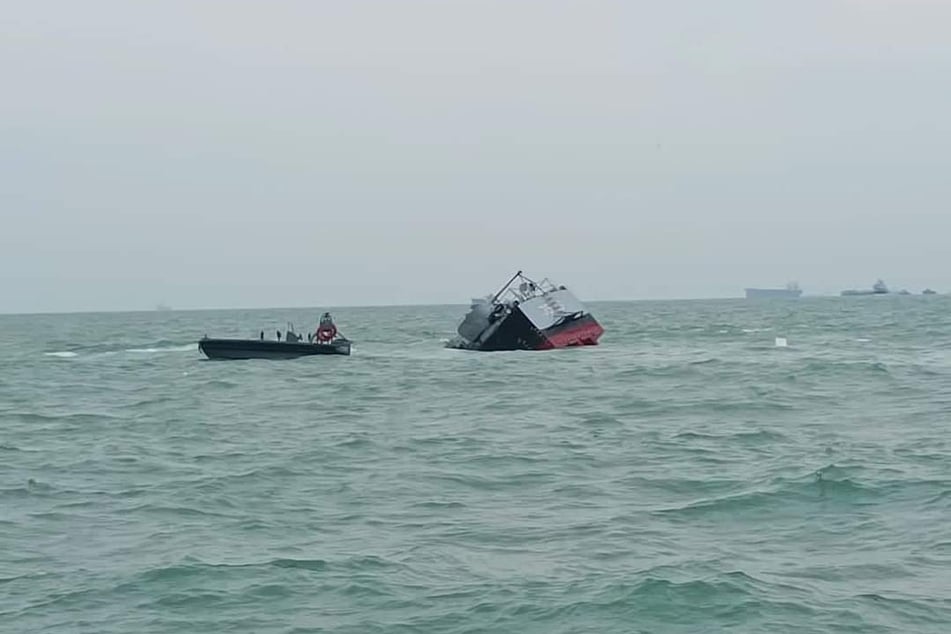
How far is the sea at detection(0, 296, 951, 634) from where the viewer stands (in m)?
11.8

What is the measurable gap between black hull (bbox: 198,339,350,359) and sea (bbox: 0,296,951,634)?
45.3ft

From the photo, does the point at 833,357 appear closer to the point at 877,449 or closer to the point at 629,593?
the point at 877,449

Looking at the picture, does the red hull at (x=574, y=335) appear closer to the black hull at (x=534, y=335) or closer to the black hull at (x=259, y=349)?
the black hull at (x=534, y=335)

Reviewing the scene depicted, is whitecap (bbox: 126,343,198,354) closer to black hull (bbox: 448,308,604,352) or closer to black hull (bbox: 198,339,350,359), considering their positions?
black hull (bbox: 198,339,350,359)

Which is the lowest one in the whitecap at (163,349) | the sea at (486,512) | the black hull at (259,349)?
the sea at (486,512)

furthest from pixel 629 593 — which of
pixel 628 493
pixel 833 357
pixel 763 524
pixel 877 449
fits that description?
pixel 833 357

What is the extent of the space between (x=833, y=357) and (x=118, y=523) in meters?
38.2

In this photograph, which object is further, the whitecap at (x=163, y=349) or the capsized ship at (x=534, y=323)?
the whitecap at (x=163, y=349)

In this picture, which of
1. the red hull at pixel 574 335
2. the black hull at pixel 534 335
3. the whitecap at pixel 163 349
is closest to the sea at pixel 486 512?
the black hull at pixel 534 335

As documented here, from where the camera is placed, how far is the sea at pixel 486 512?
11766mm

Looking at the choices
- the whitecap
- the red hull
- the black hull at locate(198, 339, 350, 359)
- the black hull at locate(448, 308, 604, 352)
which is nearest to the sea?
the black hull at locate(198, 339, 350, 359)

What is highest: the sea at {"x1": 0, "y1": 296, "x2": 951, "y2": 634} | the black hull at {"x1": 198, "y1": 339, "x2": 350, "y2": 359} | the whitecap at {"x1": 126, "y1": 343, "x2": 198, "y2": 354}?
the black hull at {"x1": 198, "y1": 339, "x2": 350, "y2": 359}

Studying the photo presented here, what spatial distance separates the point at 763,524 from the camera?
50.1ft

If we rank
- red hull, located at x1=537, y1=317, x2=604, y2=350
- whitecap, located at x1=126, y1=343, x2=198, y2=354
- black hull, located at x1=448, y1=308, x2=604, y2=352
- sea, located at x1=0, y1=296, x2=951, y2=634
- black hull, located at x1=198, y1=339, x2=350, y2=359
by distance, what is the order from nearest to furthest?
sea, located at x1=0, y1=296, x2=951, y2=634 → black hull, located at x1=198, y1=339, x2=350, y2=359 → black hull, located at x1=448, y1=308, x2=604, y2=352 → red hull, located at x1=537, y1=317, x2=604, y2=350 → whitecap, located at x1=126, y1=343, x2=198, y2=354
